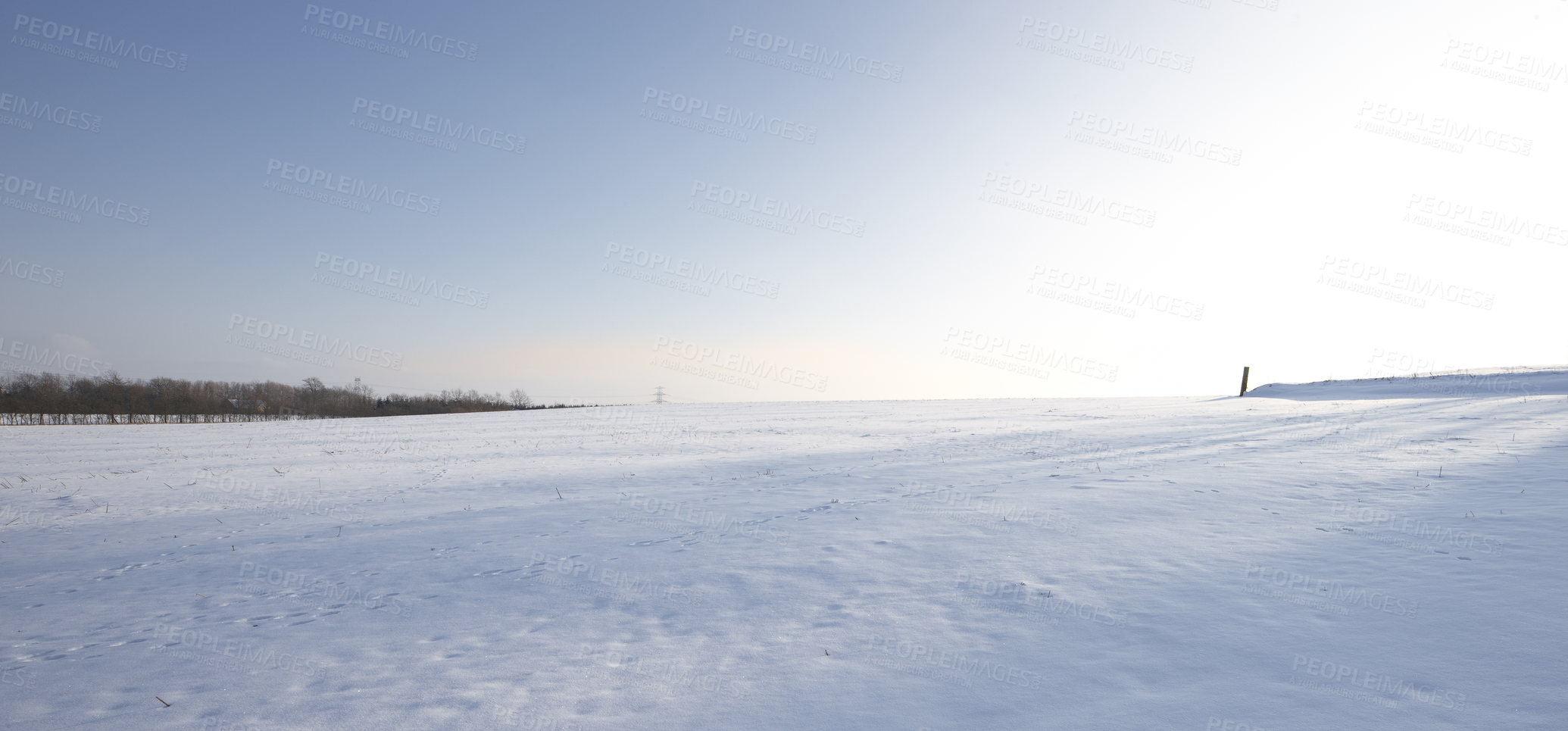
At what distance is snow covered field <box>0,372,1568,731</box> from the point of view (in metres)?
3.95

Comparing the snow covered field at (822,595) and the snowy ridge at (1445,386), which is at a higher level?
the snowy ridge at (1445,386)

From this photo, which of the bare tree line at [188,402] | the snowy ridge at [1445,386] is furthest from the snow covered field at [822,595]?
the bare tree line at [188,402]

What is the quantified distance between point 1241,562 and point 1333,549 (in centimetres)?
116

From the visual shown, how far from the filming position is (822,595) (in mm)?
5707

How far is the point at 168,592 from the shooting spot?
20.3 ft

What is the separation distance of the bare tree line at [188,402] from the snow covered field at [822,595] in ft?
175

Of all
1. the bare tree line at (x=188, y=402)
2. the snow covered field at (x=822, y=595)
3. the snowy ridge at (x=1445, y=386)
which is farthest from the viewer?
the bare tree line at (x=188, y=402)

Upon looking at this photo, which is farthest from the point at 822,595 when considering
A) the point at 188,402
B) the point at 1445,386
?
the point at 188,402

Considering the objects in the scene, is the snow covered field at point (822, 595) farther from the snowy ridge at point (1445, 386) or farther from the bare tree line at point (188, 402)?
the bare tree line at point (188, 402)

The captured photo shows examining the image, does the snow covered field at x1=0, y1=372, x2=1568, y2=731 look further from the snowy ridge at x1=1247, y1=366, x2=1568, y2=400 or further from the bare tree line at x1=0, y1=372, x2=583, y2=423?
the bare tree line at x1=0, y1=372, x2=583, y2=423

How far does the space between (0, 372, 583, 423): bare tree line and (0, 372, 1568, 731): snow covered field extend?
53.3 m

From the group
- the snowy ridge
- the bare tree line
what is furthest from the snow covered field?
the bare tree line

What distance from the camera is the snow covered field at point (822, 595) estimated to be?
3.95 meters

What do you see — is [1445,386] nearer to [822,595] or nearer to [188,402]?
[822,595]
